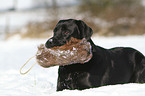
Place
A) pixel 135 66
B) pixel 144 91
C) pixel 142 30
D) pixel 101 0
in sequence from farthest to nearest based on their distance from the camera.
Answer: pixel 101 0 < pixel 142 30 < pixel 135 66 < pixel 144 91

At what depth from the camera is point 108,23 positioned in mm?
23375

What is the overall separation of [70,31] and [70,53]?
39cm

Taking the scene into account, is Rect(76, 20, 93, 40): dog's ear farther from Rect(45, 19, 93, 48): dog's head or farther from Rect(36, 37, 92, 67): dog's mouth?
Rect(36, 37, 92, 67): dog's mouth

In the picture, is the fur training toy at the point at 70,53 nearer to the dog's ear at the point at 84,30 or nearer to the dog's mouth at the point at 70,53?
the dog's mouth at the point at 70,53

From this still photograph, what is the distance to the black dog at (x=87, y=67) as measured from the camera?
3.34 m

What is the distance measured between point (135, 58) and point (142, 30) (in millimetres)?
15700

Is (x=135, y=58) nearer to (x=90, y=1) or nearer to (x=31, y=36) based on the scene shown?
(x=31, y=36)

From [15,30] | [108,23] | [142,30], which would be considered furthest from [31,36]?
[142,30]

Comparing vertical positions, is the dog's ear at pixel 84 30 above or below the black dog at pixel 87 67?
above

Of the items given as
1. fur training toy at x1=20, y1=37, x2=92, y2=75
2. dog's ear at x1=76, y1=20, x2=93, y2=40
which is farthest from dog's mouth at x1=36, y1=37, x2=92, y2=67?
dog's ear at x1=76, y1=20, x2=93, y2=40

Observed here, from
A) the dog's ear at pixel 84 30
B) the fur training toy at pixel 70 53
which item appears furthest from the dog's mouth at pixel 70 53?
the dog's ear at pixel 84 30

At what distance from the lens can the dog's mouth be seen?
10.6 feet

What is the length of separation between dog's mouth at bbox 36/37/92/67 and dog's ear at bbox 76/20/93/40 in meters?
0.11

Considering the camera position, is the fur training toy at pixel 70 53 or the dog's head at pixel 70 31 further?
the dog's head at pixel 70 31
